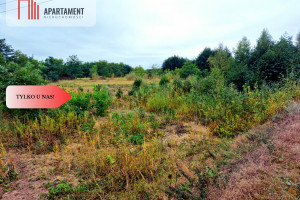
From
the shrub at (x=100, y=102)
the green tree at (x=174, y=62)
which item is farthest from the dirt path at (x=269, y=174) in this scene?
the green tree at (x=174, y=62)

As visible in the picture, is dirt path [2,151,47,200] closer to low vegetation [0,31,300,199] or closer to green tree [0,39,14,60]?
low vegetation [0,31,300,199]

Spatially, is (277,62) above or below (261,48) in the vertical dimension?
below

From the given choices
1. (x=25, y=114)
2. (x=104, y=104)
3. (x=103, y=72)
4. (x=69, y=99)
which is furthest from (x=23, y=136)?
(x=103, y=72)

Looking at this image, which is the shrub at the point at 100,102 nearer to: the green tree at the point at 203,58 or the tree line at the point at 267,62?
the tree line at the point at 267,62

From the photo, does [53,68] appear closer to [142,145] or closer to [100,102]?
[100,102]

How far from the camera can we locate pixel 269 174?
1813 millimetres

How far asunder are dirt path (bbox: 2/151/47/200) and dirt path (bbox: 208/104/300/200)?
2.20 m

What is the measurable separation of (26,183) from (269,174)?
124 inches

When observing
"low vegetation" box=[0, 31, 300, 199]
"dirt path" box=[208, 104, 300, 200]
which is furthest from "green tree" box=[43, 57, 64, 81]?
"dirt path" box=[208, 104, 300, 200]

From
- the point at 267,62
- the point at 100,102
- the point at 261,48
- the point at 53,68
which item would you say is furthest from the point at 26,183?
the point at 53,68

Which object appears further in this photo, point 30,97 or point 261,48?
point 261,48

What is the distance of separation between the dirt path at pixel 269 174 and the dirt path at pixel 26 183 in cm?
220

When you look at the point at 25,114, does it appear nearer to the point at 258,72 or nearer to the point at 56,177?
the point at 56,177

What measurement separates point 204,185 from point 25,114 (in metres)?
4.36
